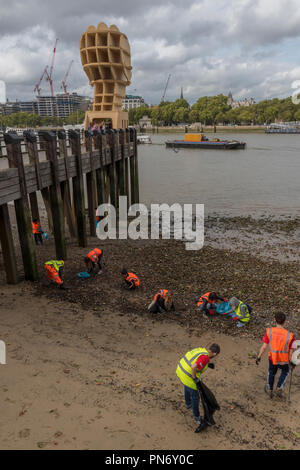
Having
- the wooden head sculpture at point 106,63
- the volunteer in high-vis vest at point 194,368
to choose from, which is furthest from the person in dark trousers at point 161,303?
the wooden head sculpture at point 106,63

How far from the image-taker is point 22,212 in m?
10.4

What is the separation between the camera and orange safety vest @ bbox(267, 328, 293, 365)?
6008 millimetres

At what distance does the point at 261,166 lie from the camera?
4928cm

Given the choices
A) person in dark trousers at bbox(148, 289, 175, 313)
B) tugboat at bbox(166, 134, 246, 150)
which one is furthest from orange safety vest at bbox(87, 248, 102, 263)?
tugboat at bbox(166, 134, 246, 150)

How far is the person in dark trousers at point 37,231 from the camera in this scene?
47.5 ft

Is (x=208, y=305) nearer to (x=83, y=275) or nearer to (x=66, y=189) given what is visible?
(x=83, y=275)

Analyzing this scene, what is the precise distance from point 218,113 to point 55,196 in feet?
515

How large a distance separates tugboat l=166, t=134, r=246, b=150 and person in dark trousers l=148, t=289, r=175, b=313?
214ft

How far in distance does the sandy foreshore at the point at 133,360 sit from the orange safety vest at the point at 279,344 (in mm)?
957

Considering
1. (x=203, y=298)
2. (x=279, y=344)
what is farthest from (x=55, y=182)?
(x=279, y=344)

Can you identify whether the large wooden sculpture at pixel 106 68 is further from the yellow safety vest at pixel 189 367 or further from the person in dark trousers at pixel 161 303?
the yellow safety vest at pixel 189 367

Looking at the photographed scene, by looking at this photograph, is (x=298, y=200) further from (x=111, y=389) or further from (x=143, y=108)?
(x=143, y=108)
